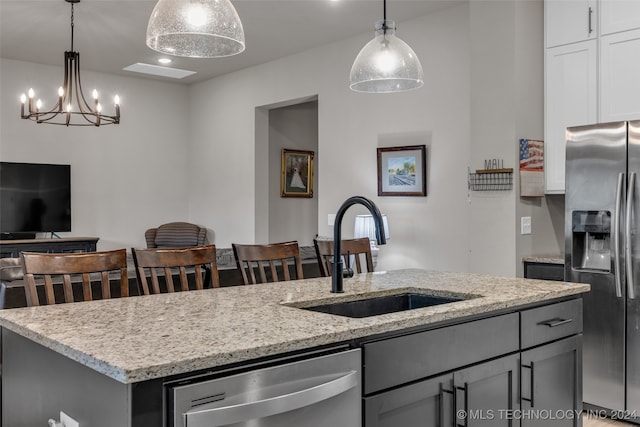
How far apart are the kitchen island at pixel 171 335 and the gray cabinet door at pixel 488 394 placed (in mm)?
49

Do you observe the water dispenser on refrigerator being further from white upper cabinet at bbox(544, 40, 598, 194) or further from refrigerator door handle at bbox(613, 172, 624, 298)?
white upper cabinet at bbox(544, 40, 598, 194)

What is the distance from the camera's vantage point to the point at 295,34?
550cm

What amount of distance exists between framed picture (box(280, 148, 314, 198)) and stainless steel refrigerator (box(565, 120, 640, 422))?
4.20 meters

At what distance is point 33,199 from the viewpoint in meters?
6.61

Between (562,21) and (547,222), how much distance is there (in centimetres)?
134

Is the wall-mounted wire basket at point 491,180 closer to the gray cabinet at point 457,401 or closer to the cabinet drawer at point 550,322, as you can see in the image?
the cabinet drawer at point 550,322

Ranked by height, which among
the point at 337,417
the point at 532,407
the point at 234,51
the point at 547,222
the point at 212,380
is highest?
the point at 234,51

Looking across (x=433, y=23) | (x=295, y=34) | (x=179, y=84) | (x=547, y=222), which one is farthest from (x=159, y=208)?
(x=547, y=222)

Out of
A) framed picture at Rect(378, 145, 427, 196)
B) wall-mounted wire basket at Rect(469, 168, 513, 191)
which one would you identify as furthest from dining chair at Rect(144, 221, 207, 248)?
wall-mounted wire basket at Rect(469, 168, 513, 191)

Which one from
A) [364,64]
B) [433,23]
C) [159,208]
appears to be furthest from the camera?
[159,208]

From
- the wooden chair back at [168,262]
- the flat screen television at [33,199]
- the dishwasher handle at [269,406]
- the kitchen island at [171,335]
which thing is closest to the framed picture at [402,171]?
the kitchen island at [171,335]

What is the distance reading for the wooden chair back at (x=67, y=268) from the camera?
6.93 ft

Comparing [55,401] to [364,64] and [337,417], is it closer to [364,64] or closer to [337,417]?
[337,417]

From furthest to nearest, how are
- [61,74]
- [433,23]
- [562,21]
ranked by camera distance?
[61,74] → [433,23] → [562,21]
